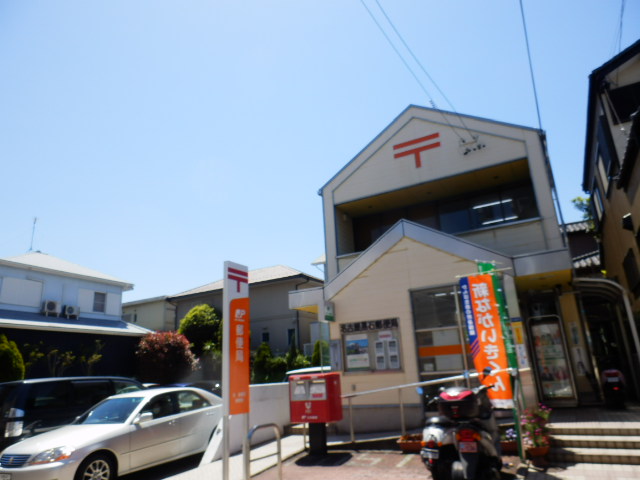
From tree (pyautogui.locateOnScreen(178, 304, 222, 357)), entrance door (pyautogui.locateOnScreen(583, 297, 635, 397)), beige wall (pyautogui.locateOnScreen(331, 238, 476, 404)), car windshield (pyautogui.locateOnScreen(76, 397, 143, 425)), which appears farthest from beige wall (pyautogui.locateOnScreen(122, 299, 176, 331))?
entrance door (pyautogui.locateOnScreen(583, 297, 635, 397))

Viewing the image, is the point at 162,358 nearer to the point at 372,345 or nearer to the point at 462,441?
the point at 372,345

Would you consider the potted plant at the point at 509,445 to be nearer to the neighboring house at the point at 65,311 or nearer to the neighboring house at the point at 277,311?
the neighboring house at the point at 277,311

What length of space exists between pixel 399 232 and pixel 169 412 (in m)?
6.34

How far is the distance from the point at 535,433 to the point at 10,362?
16.2m

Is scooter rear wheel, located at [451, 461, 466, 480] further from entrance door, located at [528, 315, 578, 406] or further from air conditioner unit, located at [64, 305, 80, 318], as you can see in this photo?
air conditioner unit, located at [64, 305, 80, 318]

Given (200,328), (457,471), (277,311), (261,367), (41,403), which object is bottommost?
(457,471)

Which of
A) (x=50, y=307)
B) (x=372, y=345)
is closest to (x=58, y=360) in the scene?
(x=50, y=307)

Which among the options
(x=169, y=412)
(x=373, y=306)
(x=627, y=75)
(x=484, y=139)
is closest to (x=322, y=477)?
(x=169, y=412)

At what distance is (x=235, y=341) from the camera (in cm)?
545

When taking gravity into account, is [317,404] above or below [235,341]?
below

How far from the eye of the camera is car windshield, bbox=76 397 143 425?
7480 millimetres

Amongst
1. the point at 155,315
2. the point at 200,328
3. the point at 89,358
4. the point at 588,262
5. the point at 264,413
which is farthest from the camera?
the point at 155,315

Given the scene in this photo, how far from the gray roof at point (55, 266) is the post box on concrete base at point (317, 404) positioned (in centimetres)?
1646

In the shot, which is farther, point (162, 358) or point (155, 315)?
point (155, 315)
